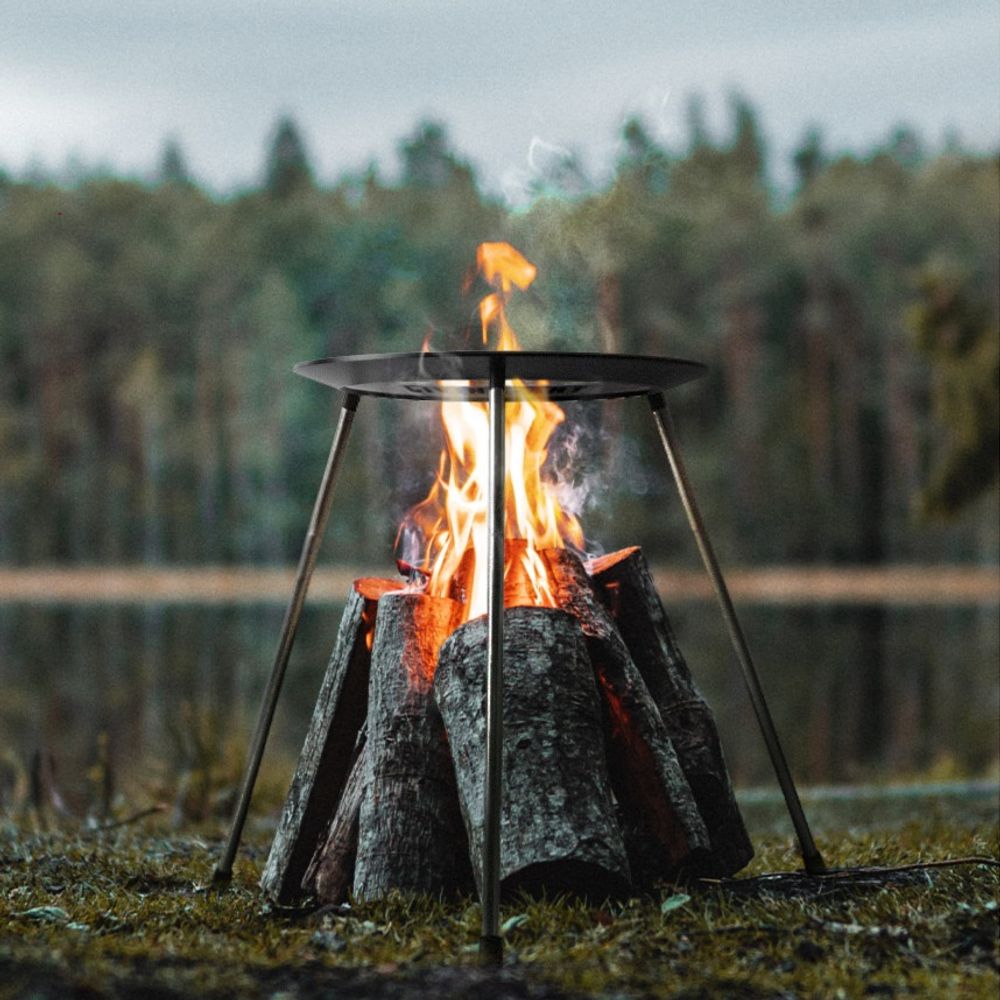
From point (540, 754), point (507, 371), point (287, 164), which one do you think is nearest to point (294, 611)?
point (540, 754)

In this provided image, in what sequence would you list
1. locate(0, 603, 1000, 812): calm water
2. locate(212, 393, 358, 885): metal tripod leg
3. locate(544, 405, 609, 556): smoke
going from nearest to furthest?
locate(212, 393, 358, 885): metal tripod leg < locate(544, 405, 609, 556): smoke < locate(0, 603, 1000, 812): calm water

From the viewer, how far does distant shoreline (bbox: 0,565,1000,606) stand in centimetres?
3619

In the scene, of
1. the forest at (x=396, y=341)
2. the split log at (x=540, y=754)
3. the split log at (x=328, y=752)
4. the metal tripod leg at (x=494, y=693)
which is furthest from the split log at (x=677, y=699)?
the forest at (x=396, y=341)

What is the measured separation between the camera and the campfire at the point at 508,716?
3988 mm

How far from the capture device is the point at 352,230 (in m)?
48.2

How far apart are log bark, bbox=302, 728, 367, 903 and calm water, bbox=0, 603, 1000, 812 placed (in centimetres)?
264

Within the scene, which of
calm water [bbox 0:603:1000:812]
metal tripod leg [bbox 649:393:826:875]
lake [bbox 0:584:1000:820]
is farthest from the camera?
calm water [bbox 0:603:1000:812]

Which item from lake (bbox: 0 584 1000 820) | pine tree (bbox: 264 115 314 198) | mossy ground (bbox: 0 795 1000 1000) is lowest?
lake (bbox: 0 584 1000 820)

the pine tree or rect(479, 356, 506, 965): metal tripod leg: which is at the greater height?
the pine tree

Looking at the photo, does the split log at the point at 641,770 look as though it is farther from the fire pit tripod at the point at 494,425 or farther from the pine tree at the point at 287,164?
the pine tree at the point at 287,164

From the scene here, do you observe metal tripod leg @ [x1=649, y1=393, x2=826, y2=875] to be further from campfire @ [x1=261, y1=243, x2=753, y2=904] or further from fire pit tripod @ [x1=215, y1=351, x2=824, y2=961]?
campfire @ [x1=261, y1=243, x2=753, y2=904]

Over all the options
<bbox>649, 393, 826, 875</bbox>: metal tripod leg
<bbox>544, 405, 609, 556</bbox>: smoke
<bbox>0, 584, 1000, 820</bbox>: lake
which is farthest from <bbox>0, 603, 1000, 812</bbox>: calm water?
<bbox>649, 393, 826, 875</bbox>: metal tripod leg

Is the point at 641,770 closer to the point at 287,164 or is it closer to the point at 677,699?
the point at 677,699

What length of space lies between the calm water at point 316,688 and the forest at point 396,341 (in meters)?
13.9
